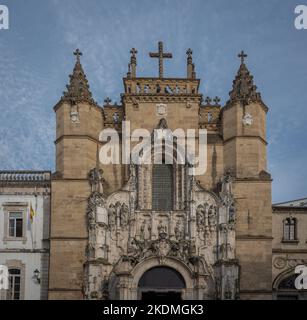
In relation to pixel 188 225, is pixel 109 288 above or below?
below

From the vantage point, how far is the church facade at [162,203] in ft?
117

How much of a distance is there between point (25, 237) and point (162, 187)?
7224 mm

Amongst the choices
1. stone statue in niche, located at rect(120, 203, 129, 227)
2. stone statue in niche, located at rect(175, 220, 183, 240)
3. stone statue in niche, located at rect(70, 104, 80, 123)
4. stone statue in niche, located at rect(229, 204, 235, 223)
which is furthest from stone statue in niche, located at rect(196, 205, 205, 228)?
stone statue in niche, located at rect(70, 104, 80, 123)

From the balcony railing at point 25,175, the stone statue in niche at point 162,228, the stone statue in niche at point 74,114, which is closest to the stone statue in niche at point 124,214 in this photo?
the stone statue in niche at point 162,228

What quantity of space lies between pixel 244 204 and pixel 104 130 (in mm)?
8137

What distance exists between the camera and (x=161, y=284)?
117 ft

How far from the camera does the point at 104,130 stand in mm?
38969

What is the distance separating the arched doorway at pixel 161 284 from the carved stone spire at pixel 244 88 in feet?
30.9

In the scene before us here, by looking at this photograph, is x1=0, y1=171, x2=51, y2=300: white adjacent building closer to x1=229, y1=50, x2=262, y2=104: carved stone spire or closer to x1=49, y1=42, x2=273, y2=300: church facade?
x1=49, y1=42, x2=273, y2=300: church facade

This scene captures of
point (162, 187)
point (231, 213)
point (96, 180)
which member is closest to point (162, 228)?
point (162, 187)

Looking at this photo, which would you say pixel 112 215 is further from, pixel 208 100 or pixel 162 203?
pixel 208 100

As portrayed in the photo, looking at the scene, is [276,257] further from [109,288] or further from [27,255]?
[27,255]
